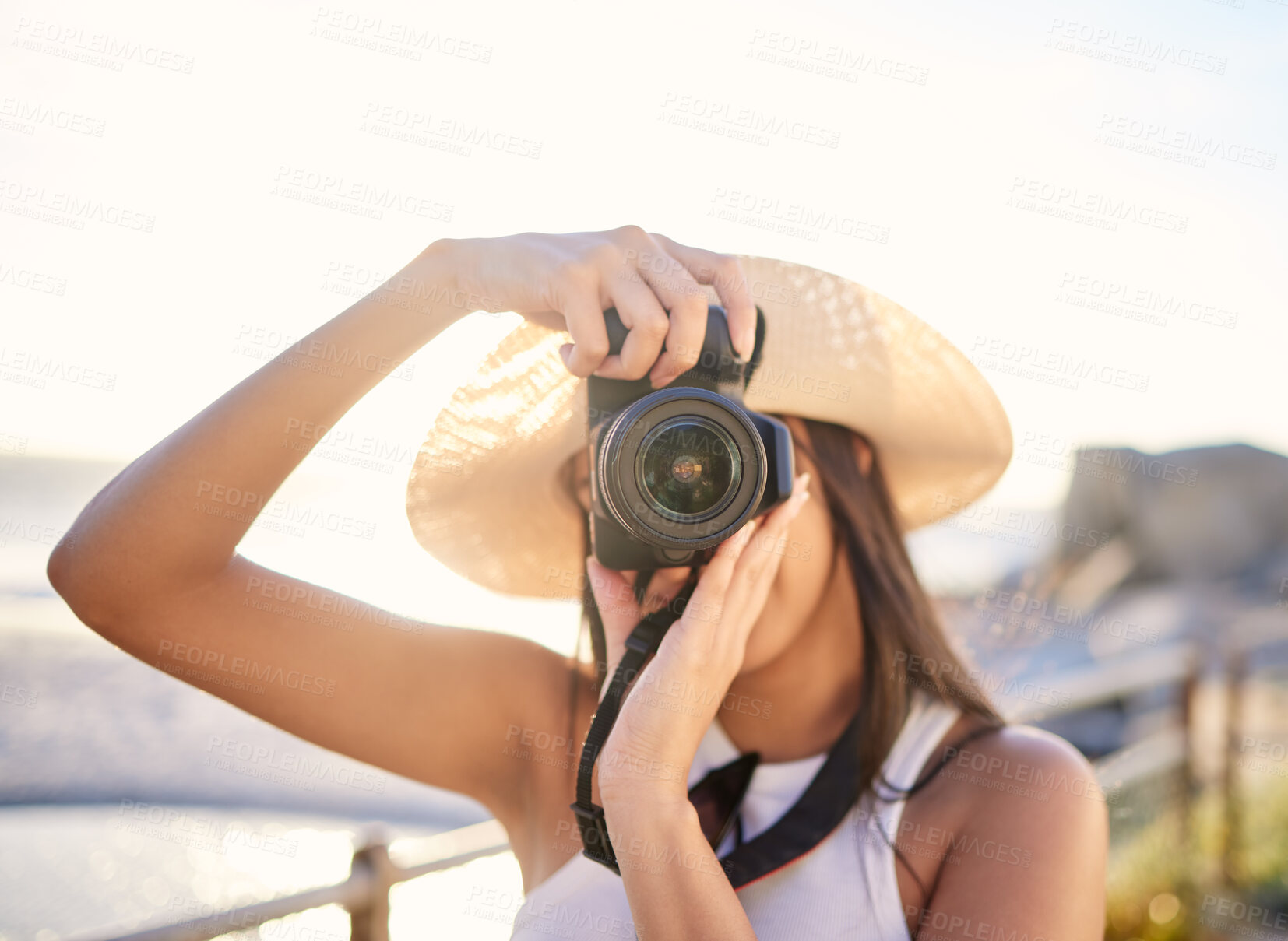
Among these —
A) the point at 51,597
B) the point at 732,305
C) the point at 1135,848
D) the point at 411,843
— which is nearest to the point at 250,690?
the point at 411,843

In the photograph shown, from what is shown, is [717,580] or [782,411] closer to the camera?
[717,580]

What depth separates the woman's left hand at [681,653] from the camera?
3.43ft

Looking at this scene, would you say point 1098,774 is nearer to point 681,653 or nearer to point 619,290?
point 681,653

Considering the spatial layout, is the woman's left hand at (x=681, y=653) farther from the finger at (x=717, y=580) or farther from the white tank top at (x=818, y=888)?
the white tank top at (x=818, y=888)

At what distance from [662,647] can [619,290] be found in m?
0.54

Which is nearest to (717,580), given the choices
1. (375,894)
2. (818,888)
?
(818,888)

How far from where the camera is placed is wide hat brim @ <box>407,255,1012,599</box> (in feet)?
4.58

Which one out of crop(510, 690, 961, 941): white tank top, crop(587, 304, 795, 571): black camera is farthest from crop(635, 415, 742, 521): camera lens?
Result: crop(510, 690, 961, 941): white tank top

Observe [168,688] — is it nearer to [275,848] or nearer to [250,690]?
[275,848]

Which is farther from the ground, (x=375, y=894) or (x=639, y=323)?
(x=639, y=323)

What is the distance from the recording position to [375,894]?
1476 mm

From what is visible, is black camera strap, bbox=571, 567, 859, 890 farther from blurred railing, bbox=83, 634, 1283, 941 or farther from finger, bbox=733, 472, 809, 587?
blurred railing, bbox=83, 634, 1283, 941

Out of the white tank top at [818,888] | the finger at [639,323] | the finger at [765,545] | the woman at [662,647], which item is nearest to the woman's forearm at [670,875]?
the woman at [662,647]

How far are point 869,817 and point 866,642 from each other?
0.30 metres
